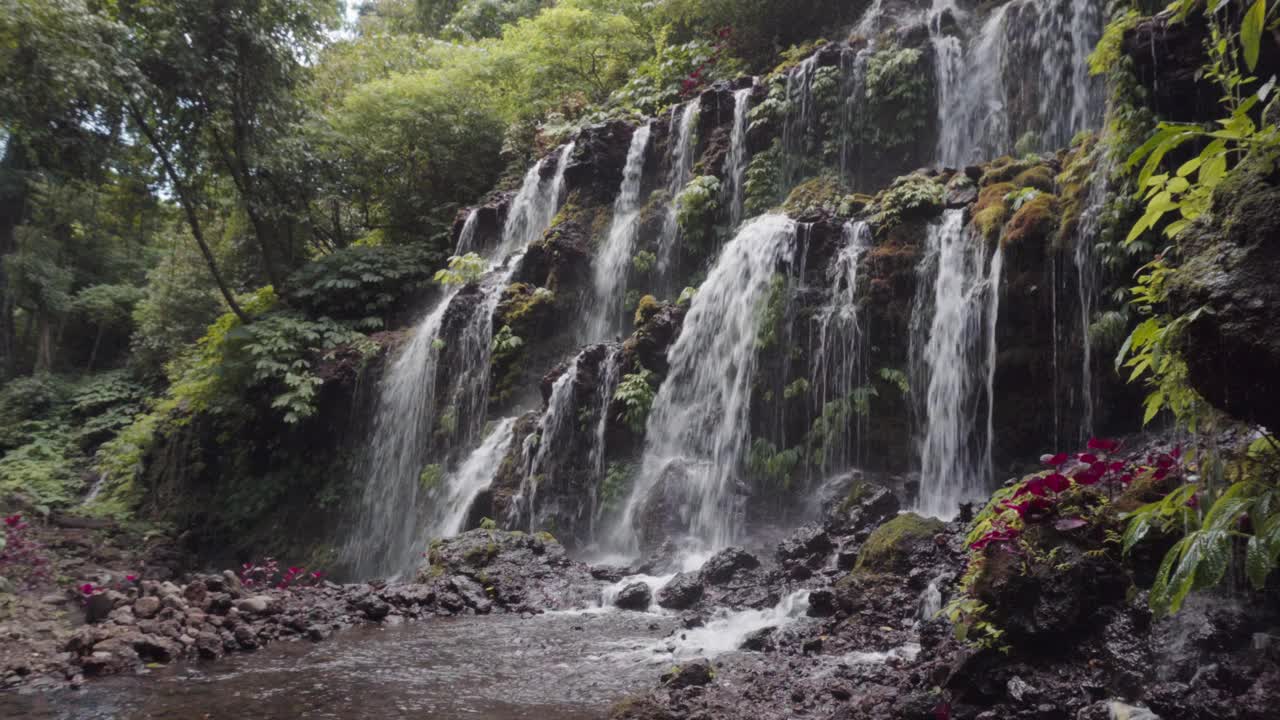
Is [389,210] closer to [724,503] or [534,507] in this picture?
[534,507]

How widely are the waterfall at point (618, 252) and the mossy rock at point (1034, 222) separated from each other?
6855 millimetres

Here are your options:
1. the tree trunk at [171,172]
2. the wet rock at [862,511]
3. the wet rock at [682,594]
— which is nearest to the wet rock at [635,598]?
the wet rock at [682,594]

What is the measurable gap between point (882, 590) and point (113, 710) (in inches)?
204

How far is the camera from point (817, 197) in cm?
1140

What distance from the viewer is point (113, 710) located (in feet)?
13.7

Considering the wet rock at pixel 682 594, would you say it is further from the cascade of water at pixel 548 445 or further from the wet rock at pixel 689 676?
the cascade of water at pixel 548 445

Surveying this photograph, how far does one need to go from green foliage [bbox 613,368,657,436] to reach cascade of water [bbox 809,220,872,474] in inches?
94.2

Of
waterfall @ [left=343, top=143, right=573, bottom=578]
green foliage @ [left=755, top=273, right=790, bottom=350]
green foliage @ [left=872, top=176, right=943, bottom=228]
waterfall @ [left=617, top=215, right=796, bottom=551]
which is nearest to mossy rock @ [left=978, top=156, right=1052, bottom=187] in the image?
green foliage @ [left=872, top=176, right=943, bottom=228]

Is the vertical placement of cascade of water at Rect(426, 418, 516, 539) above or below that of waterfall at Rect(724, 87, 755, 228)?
below

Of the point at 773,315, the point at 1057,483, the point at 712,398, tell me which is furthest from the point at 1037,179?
the point at 1057,483

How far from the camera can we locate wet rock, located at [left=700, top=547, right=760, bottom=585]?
709 centimetres

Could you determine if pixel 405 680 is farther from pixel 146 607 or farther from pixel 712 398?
pixel 712 398

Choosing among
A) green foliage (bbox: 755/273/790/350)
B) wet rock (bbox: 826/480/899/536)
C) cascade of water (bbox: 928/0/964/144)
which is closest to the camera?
wet rock (bbox: 826/480/899/536)

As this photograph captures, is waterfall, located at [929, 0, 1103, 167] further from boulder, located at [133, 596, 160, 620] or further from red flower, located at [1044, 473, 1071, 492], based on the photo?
boulder, located at [133, 596, 160, 620]
